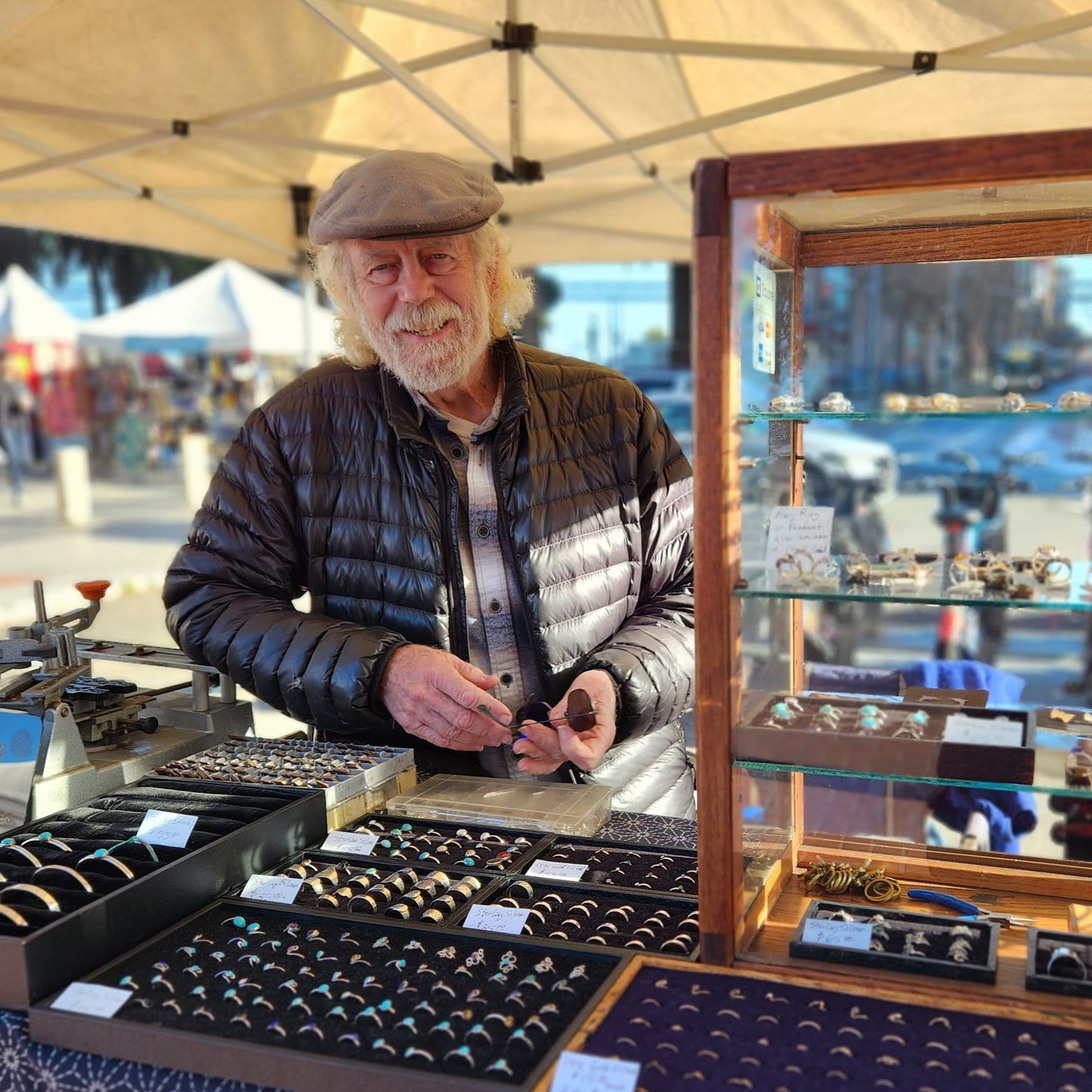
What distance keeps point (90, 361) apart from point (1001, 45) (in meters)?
26.5

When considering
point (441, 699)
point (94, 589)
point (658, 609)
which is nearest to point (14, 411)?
point (94, 589)

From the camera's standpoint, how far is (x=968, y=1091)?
4.19 feet

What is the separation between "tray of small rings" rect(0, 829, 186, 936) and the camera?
5.31 feet

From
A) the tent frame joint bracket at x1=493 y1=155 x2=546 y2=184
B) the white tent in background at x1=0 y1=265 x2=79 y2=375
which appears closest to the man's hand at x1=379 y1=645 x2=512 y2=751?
the tent frame joint bracket at x1=493 y1=155 x2=546 y2=184

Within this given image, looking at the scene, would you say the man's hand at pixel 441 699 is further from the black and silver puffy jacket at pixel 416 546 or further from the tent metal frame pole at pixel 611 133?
the tent metal frame pole at pixel 611 133

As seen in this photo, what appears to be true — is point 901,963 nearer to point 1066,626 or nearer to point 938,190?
point 938,190

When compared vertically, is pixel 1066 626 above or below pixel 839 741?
below

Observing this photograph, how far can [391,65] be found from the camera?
3.78 meters

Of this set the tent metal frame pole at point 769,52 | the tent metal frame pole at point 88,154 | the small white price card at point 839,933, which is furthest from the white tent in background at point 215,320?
the small white price card at point 839,933

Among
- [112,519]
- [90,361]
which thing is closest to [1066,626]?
[112,519]

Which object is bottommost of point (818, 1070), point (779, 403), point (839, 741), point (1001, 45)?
point (818, 1070)

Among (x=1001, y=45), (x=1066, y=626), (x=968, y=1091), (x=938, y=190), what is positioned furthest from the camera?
(x=1066, y=626)

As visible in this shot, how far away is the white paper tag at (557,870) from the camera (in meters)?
1.92

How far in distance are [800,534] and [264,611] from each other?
4.40ft
